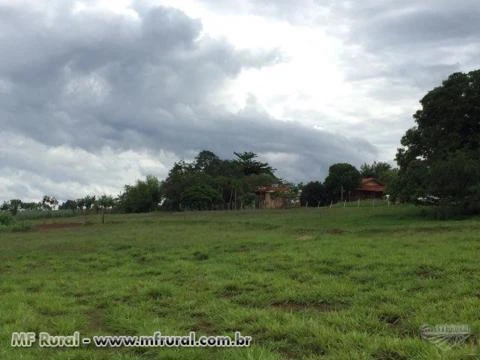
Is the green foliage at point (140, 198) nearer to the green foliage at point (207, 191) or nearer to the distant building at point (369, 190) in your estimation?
the green foliage at point (207, 191)

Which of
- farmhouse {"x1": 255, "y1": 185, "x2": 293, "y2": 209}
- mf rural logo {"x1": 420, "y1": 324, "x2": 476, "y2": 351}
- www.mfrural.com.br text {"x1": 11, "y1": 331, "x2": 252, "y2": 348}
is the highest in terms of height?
farmhouse {"x1": 255, "y1": 185, "x2": 293, "y2": 209}

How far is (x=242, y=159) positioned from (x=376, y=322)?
344 feet

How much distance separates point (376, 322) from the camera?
7.41m

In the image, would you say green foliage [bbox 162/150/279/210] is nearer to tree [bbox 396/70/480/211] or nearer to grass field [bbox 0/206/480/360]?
tree [bbox 396/70/480/211]

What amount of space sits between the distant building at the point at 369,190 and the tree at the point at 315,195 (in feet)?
21.4

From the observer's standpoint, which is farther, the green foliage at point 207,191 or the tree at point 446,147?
the green foliage at point 207,191

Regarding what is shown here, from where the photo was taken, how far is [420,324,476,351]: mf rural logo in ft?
20.1

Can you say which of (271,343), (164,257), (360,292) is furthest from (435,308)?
(164,257)

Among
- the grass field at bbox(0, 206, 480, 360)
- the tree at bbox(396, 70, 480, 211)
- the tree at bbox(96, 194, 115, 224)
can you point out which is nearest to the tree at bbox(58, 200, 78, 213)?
the tree at bbox(96, 194, 115, 224)

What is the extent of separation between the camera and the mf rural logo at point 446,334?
6125 millimetres

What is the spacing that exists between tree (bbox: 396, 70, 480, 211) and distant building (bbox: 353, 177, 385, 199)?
4383 cm

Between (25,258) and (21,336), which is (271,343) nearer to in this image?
(21,336)

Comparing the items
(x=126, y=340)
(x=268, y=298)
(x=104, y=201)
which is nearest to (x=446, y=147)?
(x=268, y=298)

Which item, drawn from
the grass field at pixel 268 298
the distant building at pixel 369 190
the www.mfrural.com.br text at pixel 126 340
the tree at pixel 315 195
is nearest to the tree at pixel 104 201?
the tree at pixel 315 195
